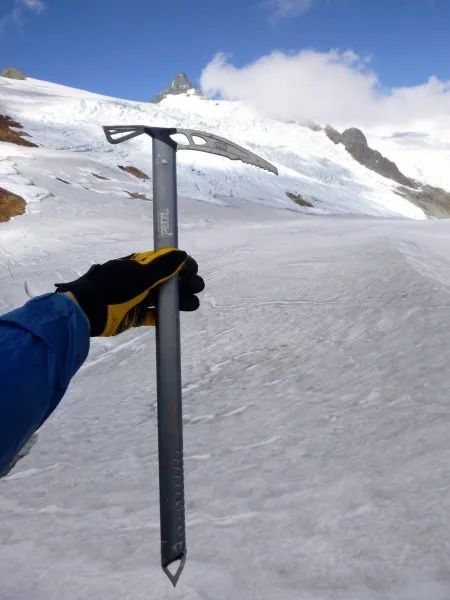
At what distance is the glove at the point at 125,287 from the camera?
1.98m

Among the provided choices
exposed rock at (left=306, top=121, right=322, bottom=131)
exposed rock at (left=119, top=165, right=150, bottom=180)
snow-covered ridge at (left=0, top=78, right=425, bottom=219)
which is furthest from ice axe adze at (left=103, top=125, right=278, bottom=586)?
exposed rock at (left=306, top=121, right=322, bottom=131)

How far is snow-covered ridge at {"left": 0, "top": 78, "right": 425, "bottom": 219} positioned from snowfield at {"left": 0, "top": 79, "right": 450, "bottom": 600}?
939 centimetres

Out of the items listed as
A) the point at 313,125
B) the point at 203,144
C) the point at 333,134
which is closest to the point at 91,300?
the point at 203,144

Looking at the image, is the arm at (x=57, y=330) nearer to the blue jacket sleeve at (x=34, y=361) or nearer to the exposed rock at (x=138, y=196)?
the blue jacket sleeve at (x=34, y=361)

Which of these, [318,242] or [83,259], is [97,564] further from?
[83,259]

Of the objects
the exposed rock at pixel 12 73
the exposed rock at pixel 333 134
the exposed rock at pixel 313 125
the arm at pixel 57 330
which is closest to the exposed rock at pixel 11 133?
the arm at pixel 57 330

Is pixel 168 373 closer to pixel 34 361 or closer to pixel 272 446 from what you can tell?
pixel 34 361

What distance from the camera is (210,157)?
2500 cm

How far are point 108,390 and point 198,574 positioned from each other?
8.43 feet

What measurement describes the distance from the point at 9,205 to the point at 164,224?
424 inches

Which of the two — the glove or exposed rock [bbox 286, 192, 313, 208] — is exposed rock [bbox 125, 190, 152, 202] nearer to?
exposed rock [bbox 286, 192, 313, 208]

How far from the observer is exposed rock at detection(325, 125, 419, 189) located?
59.8 meters

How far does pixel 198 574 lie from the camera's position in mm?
2139

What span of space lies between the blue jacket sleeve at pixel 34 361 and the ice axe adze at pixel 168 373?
24.4 inches
